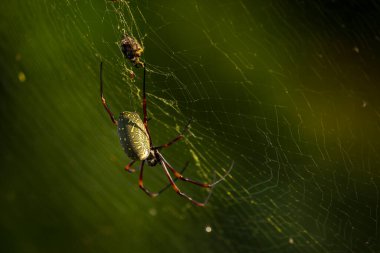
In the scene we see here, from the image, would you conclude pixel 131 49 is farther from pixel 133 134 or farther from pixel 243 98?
pixel 243 98

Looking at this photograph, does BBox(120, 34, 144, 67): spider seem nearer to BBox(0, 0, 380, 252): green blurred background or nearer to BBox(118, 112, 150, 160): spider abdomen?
BBox(0, 0, 380, 252): green blurred background

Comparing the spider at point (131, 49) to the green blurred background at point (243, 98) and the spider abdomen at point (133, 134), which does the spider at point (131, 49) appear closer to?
the green blurred background at point (243, 98)

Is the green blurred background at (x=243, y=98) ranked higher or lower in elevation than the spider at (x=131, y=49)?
lower

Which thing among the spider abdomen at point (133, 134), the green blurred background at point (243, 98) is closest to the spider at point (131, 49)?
the green blurred background at point (243, 98)

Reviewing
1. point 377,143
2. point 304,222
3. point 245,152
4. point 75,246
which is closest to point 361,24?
point 377,143

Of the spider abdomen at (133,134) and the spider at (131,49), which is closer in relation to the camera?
the spider at (131,49)

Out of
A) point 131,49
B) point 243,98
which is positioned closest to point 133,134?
point 131,49
